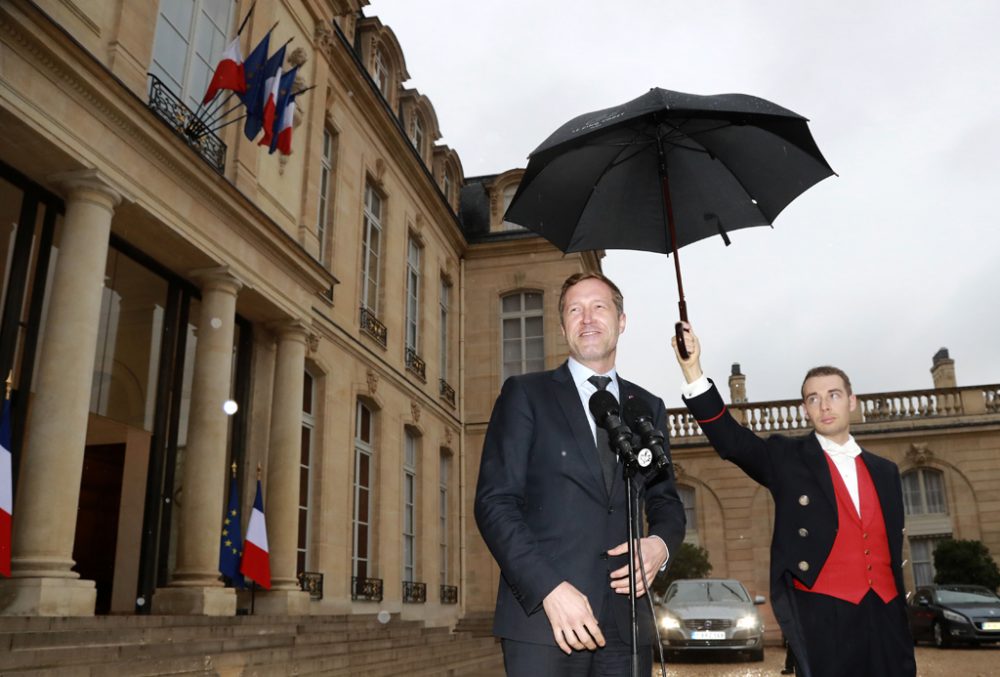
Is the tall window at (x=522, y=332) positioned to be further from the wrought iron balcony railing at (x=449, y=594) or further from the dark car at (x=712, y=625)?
the dark car at (x=712, y=625)

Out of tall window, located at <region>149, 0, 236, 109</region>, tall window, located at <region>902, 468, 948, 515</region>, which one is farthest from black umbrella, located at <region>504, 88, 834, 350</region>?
tall window, located at <region>902, 468, 948, 515</region>

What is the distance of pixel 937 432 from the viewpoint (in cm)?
2253

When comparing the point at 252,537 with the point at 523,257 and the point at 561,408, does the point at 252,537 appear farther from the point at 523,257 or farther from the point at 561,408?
the point at 523,257

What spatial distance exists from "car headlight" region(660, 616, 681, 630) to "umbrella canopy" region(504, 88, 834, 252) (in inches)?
371

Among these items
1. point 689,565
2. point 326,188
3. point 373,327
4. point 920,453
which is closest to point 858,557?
point 326,188

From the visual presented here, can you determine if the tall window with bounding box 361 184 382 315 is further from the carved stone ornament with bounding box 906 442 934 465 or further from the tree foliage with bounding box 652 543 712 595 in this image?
the carved stone ornament with bounding box 906 442 934 465

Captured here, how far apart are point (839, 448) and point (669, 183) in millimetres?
1339

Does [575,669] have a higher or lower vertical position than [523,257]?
lower

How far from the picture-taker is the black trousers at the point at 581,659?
2252mm

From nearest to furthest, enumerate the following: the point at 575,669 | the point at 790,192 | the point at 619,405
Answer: the point at 575,669 < the point at 619,405 < the point at 790,192

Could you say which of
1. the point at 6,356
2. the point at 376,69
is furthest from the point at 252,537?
the point at 376,69

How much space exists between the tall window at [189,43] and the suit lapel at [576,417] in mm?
7253

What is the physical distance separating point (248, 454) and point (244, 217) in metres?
3.12

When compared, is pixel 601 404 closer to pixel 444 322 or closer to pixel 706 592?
pixel 706 592
